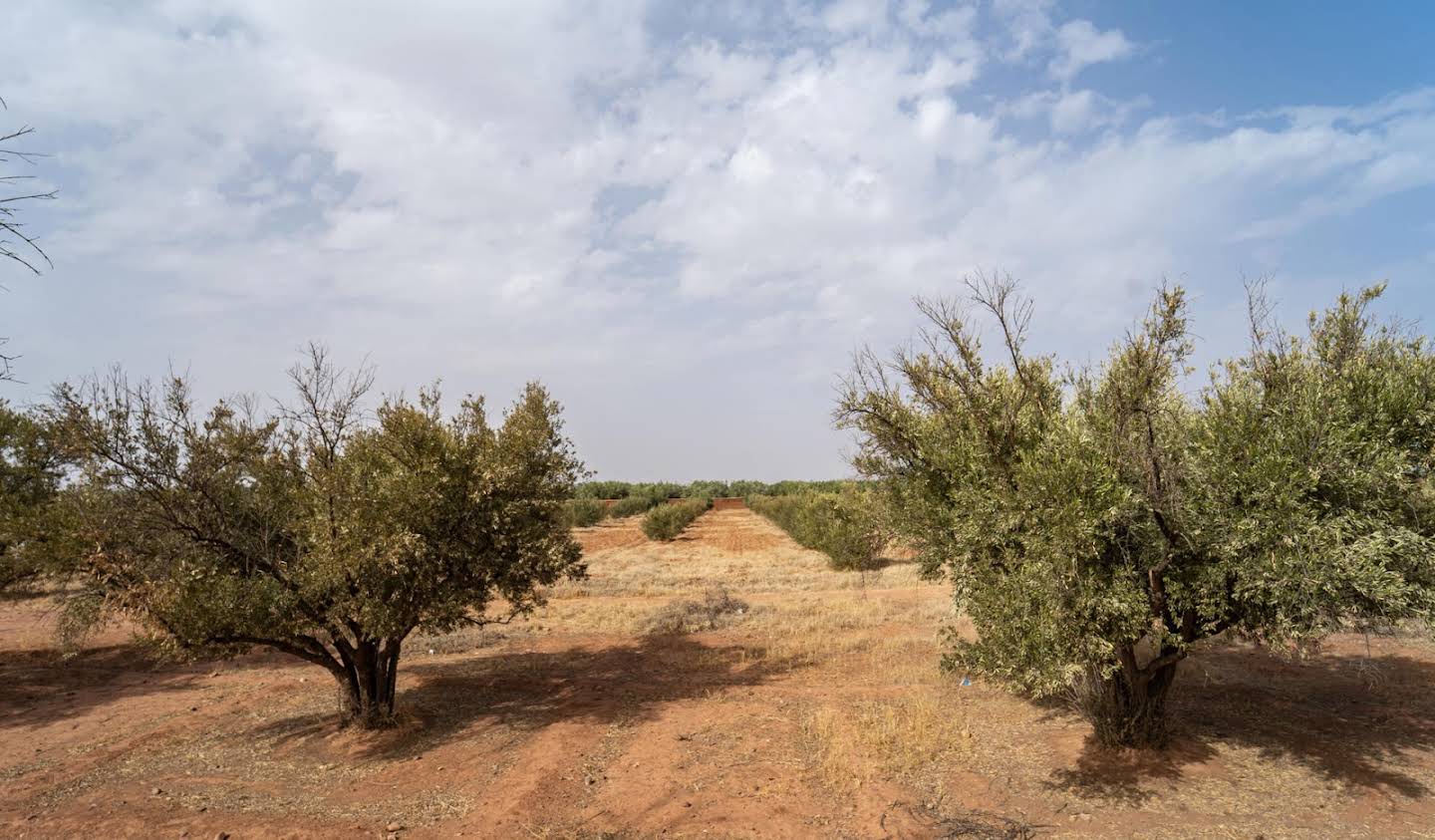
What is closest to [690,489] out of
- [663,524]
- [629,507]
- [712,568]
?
[629,507]

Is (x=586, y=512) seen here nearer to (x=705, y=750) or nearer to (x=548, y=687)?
(x=548, y=687)

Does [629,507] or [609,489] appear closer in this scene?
[629,507]

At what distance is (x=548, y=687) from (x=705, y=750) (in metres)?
5.76

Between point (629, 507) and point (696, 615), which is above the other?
point (629, 507)

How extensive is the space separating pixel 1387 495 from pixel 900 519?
6.16 m

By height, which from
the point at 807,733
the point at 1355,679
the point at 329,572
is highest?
the point at 329,572

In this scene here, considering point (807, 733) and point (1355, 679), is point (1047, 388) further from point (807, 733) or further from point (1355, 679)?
point (1355, 679)

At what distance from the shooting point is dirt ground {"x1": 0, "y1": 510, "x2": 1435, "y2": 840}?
909 centimetres

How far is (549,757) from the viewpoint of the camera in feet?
37.3

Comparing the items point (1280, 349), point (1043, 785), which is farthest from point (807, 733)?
point (1280, 349)

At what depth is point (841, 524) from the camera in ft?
96.3

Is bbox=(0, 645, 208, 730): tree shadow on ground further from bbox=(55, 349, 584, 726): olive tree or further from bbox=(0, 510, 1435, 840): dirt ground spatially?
bbox=(55, 349, 584, 726): olive tree

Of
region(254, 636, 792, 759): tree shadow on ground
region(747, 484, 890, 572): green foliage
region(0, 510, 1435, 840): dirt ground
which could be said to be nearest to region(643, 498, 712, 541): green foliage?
region(747, 484, 890, 572): green foliage

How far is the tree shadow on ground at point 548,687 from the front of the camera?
516 inches
